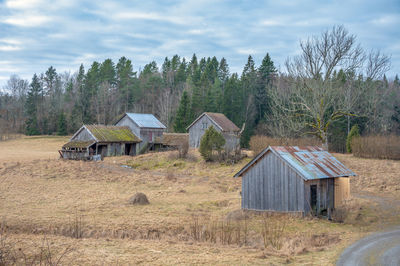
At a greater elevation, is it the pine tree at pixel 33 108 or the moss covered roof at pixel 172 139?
the pine tree at pixel 33 108

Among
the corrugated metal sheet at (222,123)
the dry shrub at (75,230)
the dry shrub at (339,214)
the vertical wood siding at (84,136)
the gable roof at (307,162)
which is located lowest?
the dry shrub at (339,214)

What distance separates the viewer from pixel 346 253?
46.0 feet

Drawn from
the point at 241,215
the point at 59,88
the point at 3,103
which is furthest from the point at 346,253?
the point at 3,103

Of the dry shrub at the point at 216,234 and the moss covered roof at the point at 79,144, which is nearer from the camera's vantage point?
the dry shrub at the point at 216,234

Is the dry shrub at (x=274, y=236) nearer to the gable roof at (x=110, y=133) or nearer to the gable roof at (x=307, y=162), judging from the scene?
the gable roof at (x=307, y=162)

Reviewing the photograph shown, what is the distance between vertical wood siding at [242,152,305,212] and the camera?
70.7 ft

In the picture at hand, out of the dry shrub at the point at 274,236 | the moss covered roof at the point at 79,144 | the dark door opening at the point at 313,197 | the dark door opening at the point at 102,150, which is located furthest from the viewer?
the dark door opening at the point at 102,150

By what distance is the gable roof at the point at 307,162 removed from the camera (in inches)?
853

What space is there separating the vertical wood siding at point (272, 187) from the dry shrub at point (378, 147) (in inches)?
978

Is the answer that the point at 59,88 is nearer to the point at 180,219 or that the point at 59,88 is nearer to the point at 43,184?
the point at 43,184

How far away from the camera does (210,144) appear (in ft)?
148

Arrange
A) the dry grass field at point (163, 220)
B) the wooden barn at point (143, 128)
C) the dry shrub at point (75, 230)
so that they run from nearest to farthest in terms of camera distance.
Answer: the dry grass field at point (163, 220) < the dry shrub at point (75, 230) < the wooden barn at point (143, 128)

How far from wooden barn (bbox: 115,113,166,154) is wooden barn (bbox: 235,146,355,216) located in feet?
124

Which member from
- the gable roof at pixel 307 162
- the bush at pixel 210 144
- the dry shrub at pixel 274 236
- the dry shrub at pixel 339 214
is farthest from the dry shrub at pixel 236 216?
the bush at pixel 210 144
